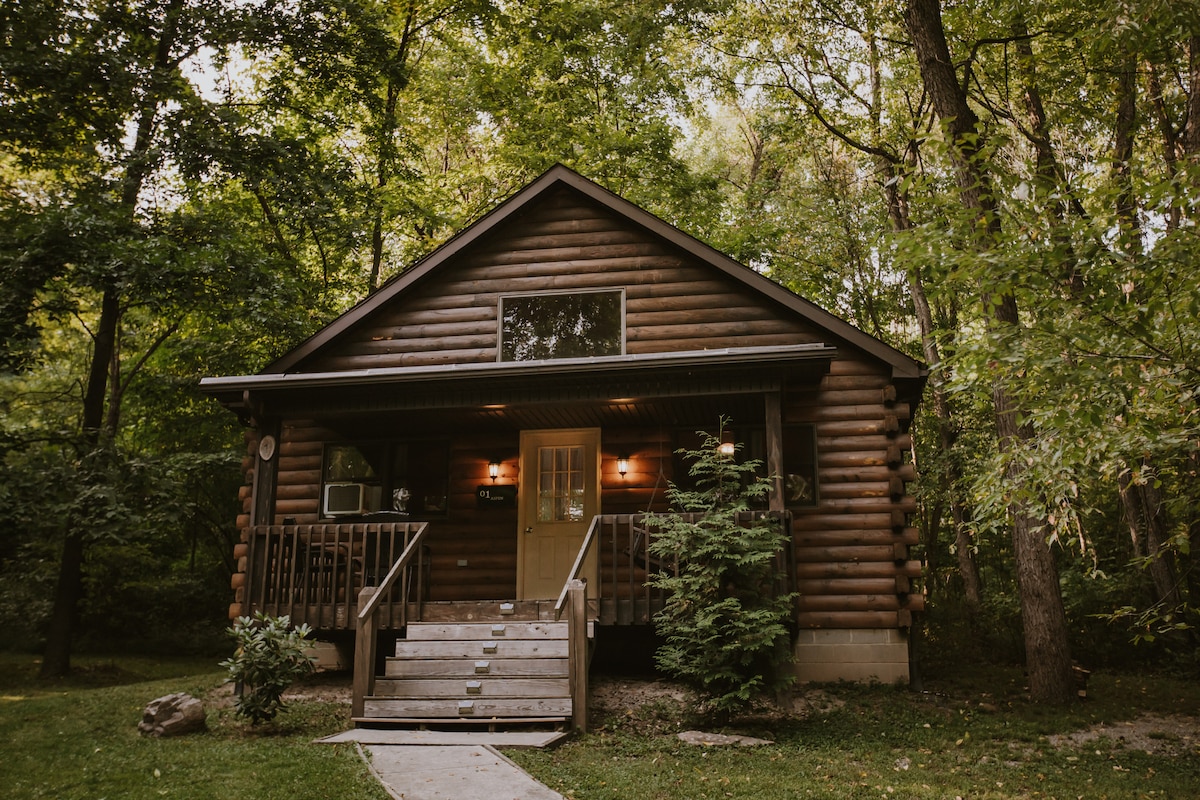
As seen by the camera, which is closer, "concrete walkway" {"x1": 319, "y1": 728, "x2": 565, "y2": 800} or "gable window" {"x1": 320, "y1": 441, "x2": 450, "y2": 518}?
"concrete walkway" {"x1": 319, "y1": 728, "x2": 565, "y2": 800}

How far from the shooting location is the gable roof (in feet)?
37.7

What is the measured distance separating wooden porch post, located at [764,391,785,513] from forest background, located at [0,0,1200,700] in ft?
6.35

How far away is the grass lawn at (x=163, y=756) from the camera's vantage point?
5.89 m

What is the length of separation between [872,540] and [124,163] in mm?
13218

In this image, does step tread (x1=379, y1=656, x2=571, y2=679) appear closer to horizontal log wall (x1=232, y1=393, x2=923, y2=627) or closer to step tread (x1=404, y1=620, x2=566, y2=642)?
step tread (x1=404, y1=620, x2=566, y2=642)

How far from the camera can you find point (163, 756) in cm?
695

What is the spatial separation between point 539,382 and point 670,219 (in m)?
12.3

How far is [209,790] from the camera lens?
587cm

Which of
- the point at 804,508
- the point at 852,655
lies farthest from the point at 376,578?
the point at 852,655

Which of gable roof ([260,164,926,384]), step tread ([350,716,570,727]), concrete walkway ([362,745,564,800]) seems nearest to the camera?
concrete walkway ([362,745,564,800])

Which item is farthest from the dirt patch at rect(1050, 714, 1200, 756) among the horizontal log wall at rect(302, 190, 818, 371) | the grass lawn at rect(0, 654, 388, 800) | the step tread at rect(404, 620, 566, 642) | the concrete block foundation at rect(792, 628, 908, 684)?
the grass lawn at rect(0, 654, 388, 800)

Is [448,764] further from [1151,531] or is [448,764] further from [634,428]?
[1151,531]

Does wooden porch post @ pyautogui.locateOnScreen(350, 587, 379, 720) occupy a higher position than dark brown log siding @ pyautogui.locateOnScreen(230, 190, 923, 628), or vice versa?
dark brown log siding @ pyautogui.locateOnScreen(230, 190, 923, 628)

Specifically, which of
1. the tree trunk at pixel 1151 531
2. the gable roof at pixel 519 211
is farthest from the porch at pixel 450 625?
the tree trunk at pixel 1151 531
